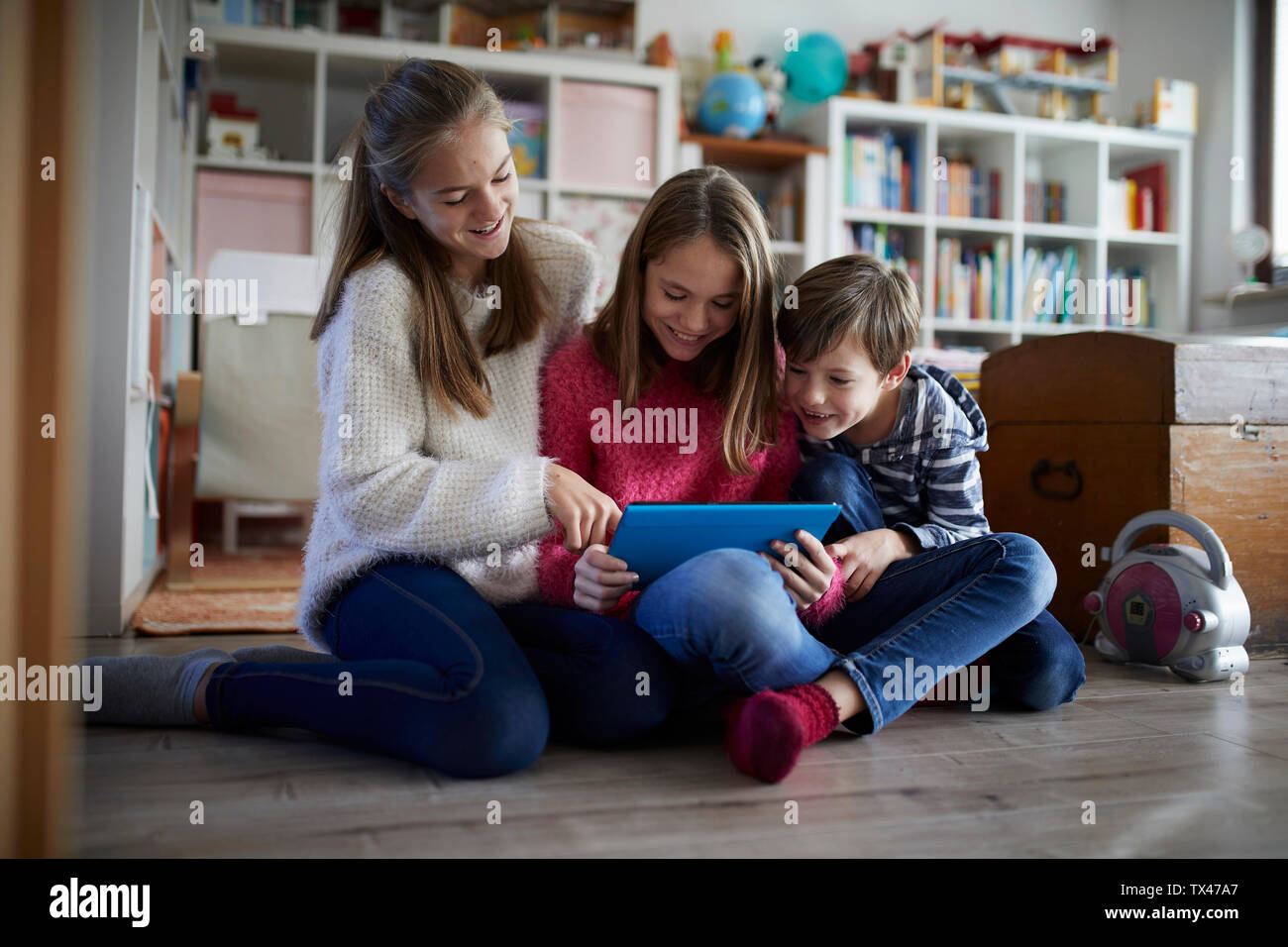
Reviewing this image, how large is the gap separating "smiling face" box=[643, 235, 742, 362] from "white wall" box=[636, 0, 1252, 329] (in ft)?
8.40

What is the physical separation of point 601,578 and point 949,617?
40cm

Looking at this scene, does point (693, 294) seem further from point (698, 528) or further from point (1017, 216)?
point (1017, 216)

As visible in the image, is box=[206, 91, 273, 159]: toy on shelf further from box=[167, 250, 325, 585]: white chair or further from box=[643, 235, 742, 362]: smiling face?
box=[643, 235, 742, 362]: smiling face

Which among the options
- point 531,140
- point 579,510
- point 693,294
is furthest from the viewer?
point 531,140

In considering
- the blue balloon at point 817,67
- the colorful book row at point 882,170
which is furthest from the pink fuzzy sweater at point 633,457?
the blue balloon at point 817,67

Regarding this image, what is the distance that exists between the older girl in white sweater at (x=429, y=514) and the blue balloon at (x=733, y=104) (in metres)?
2.29

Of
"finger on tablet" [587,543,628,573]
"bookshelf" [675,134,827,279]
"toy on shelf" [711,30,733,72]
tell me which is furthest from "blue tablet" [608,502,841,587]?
"toy on shelf" [711,30,733,72]

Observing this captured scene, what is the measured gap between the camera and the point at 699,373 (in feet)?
4.14

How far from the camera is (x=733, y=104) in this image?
3.27 m

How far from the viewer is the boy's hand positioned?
3.90 feet

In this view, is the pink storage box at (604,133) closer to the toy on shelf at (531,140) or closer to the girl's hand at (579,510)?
the toy on shelf at (531,140)

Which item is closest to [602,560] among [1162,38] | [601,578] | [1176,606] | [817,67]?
[601,578]

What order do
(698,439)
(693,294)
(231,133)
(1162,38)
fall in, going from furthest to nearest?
(1162,38), (231,133), (698,439), (693,294)

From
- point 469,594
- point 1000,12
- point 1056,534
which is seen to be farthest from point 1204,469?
point 1000,12
